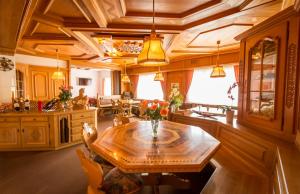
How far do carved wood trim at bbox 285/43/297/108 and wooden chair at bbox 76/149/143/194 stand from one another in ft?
5.95

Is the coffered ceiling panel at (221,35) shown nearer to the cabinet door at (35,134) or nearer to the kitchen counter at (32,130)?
the kitchen counter at (32,130)

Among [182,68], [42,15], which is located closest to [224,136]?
[42,15]

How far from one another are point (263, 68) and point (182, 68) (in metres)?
4.67

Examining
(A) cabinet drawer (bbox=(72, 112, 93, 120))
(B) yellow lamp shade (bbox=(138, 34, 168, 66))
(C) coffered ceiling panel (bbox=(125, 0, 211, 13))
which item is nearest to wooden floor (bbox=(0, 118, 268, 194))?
(A) cabinet drawer (bbox=(72, 112, 93, 120))

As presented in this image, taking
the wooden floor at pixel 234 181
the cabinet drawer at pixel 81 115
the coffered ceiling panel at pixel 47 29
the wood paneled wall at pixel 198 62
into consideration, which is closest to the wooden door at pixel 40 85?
the cabinet drawer at pixel 81 115

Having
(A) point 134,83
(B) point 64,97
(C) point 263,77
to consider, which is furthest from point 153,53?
(A) point 134,83

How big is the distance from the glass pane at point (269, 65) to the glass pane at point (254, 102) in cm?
17

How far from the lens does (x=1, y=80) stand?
4.27 m

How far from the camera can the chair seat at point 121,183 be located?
1.78 meters

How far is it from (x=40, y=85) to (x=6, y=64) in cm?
212

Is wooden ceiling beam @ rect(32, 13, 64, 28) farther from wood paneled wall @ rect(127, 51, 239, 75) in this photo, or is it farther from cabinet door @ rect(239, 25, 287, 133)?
wood paneled wall @ rect(127, 51, 239, 75)

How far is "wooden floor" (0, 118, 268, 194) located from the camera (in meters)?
1.79

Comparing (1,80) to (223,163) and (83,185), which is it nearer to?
(83,185)

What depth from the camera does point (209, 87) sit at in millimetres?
6430
